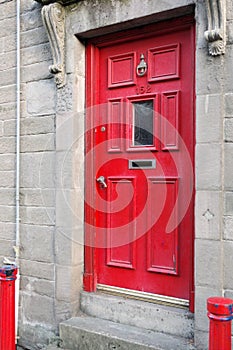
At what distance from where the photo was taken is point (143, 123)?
349 centimetres

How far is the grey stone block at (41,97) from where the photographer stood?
12.4ft

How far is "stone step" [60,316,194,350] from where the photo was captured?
306cm

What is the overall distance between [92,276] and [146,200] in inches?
35.8

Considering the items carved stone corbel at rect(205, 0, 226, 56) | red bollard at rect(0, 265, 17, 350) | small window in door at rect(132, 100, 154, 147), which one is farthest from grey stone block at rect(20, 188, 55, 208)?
carved stone corbel at rect(205, 0, 226, 56)

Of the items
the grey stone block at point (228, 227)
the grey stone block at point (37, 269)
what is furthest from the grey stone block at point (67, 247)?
the grey stone block at point (228, 227)

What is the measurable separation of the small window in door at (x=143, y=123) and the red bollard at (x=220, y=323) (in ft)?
5.48

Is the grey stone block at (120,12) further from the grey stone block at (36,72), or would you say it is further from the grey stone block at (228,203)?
the grey stone block at (228,203)

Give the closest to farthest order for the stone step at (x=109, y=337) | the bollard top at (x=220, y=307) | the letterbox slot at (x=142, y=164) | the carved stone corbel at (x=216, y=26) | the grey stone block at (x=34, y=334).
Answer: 1. the bollard top at (x=220, y=307)
2. the carved stone corbel at (x=216, y=26)
3. the stone step at (x=109, y=337)
4. the letterbox slot at (x=142, y=164)
5. the grey stone block at (x=34, y=334)

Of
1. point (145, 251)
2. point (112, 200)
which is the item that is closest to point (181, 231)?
point (145, 251)

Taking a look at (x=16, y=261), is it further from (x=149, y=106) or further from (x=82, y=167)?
(x=149, y=106)

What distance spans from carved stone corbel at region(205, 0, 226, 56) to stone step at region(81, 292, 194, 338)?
2.03 meters

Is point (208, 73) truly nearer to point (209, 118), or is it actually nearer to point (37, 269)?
point (209, 118)

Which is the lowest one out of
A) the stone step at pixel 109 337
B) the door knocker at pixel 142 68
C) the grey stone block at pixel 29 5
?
the stone step at pixel 109 337

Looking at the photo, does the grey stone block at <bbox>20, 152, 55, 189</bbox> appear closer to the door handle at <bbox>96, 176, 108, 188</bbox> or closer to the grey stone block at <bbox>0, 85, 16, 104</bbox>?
the door handle at <bbox>96, 176, 108, 188</bbox>
